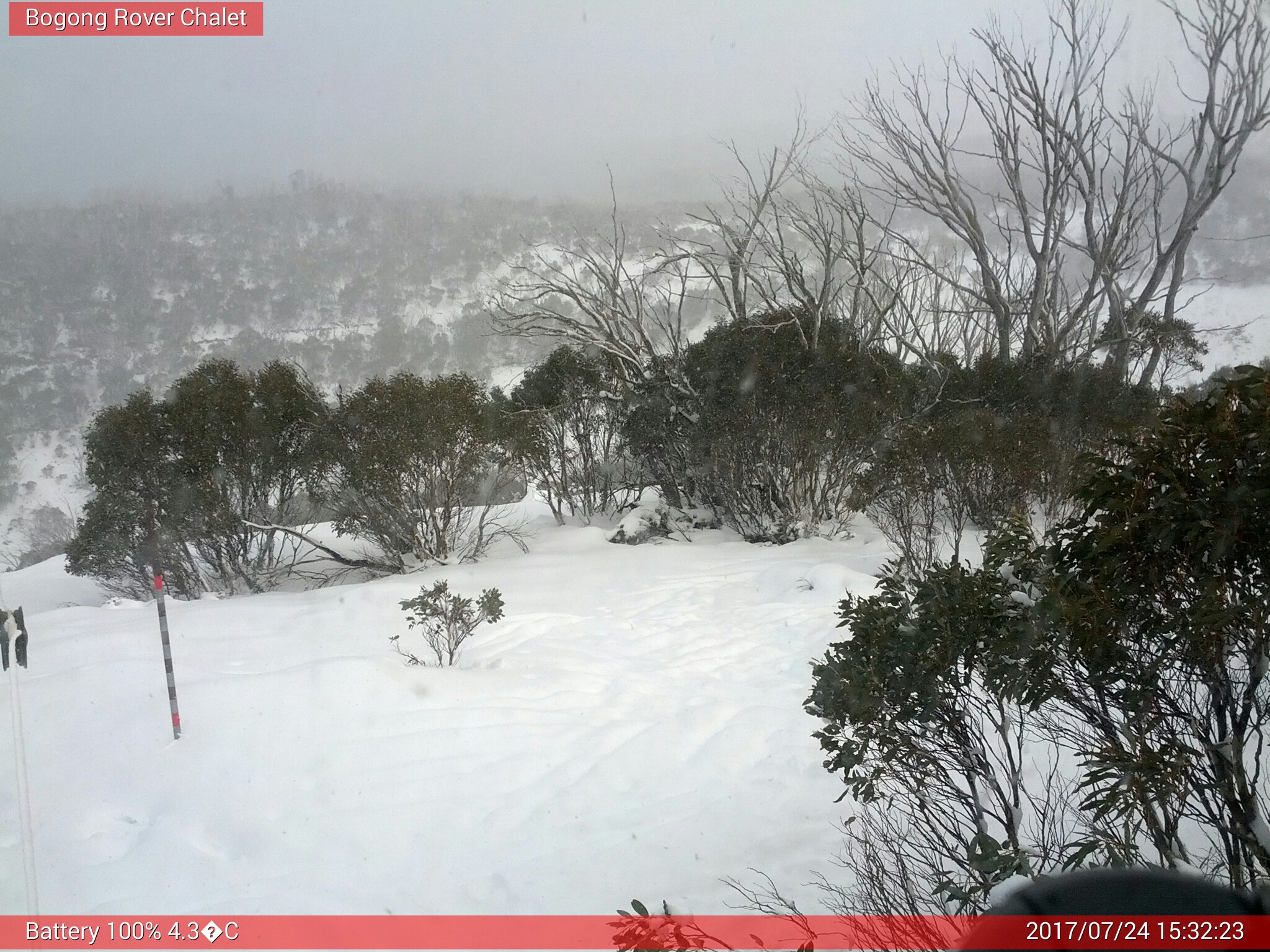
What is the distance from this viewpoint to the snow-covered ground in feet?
8.42

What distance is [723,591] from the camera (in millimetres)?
7168

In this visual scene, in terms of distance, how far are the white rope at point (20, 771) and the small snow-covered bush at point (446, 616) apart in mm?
2263

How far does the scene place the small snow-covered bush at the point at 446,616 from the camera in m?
4.91

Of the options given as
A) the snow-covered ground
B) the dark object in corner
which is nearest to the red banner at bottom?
the snow-covered ground

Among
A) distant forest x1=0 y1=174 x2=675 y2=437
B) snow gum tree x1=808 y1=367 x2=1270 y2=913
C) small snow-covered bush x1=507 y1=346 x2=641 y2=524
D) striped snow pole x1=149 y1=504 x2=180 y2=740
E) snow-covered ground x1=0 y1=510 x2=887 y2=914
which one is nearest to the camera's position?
snow gum tree x1=808 y1=367 x2=1270 y2=913

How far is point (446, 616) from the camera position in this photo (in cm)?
491

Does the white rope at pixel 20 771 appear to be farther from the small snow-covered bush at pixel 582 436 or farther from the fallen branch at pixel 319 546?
the small snow-covered bush at pixel 582 436

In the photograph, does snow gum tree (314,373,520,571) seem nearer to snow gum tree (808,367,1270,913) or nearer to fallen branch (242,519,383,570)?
fallen branch (242,519,383,570)

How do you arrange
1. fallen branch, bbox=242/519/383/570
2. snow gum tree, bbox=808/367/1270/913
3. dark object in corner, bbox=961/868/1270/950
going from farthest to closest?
1. fallen branch, bbox=242/519/383/570
2. snow gum tree, bbox=808/367/1270/913
3. dark object in corner, bbox=961/868/1270/950

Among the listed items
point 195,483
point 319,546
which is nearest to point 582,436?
point 319,546

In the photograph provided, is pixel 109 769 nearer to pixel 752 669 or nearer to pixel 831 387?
pixel 752 669

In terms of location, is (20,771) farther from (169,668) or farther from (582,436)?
(582,436)

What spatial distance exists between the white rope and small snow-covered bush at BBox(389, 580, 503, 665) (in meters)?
2.26

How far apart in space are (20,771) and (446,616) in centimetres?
247
